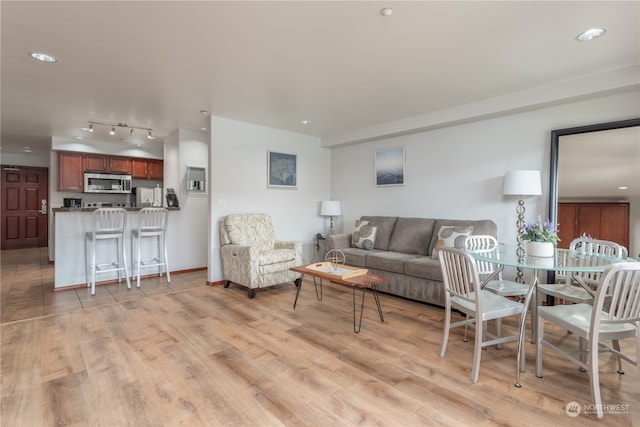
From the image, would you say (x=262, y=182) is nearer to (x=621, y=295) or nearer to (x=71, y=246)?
(x=71, y=246)

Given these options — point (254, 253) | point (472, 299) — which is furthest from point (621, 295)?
point (254, 253)

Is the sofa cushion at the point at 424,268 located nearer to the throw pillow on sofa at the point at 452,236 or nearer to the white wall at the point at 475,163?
the throw pillow on sofa at the point at 452,236

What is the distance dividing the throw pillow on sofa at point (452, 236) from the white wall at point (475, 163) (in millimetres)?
469

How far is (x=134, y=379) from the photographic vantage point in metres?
2.08

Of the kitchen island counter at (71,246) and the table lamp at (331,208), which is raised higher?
the table lamp at (331,208)

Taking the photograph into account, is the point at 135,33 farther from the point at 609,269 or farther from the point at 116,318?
the point at 609,269

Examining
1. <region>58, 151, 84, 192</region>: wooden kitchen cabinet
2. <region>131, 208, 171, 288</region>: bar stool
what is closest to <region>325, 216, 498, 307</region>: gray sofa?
<region>131, 208, 171, 288</region>: bar stool

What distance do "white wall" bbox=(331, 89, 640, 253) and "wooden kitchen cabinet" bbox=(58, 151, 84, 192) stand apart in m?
5.56

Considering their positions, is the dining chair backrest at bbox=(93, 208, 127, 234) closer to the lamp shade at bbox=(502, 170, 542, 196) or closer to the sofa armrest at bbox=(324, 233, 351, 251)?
the sofa armrest at bbox=(324, 233, 351, 251)

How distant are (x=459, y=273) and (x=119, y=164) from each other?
728cm

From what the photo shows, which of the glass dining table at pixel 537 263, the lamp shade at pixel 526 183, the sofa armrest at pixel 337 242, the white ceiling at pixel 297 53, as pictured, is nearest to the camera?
the glass dining table at pixel 537 263

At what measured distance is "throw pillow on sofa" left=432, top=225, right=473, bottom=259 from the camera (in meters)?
3.64

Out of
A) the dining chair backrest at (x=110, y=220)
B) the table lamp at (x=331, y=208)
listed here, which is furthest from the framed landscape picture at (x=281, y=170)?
the dining chair backrest at (x=110, y=220)

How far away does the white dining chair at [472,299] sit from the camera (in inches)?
81.4
